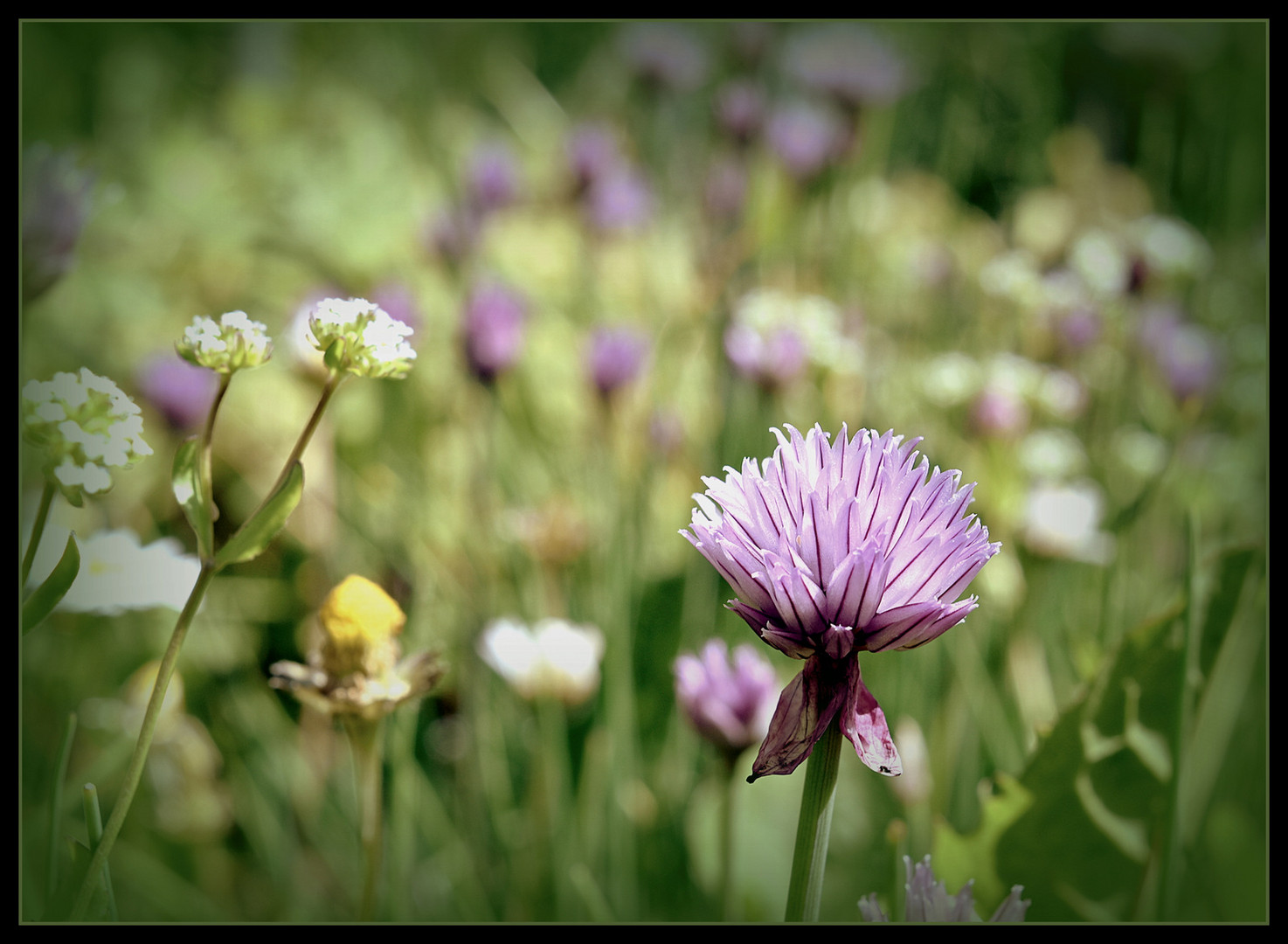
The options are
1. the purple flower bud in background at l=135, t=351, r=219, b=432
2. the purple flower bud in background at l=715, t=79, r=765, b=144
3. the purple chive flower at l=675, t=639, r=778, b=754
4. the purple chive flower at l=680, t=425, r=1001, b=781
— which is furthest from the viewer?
the purple flower bud in background at l=715, t=79, r=765, b=144

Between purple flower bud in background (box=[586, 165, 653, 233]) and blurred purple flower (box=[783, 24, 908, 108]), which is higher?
blurred purple flower (box=[783, 24, 908, 108])

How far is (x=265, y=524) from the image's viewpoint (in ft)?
0.69

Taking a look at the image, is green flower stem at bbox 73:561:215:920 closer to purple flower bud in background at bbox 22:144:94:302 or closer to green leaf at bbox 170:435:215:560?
green leaf at bbox 170:435:215:560

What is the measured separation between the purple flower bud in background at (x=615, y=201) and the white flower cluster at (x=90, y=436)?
1.55ft

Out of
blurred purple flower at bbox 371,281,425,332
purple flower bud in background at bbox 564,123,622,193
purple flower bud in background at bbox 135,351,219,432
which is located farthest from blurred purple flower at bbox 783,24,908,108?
purple flower bud in background at bbox 135,351,219,432

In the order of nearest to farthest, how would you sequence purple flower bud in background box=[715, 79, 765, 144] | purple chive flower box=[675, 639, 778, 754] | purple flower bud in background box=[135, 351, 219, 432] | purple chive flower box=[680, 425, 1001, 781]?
purple chive flower box=[680, 425, 1001, 781], purple chive flower box=[675, 639, 778, 754], purple flower bud in background box=[135, 351, 219, 432], purple flower bud in background box=[715, 79, 765, 144]

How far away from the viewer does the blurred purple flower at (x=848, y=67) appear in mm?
541

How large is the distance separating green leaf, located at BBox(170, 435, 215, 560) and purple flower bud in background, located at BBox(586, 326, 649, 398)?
327 millimetres

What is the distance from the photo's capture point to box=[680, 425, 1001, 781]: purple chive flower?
7.4 inches

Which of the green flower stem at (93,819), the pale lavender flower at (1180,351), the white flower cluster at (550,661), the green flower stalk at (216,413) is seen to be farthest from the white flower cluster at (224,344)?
the pale lavender flower at (1180,351)

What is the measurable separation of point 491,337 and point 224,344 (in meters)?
0.28

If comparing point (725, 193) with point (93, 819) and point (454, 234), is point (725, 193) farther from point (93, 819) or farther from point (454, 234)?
point (93, 819)
